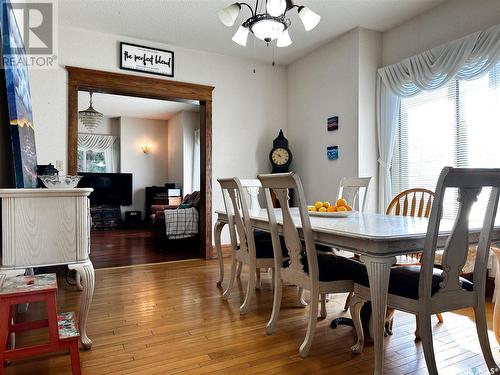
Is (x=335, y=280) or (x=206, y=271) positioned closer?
(x=335, y=280)

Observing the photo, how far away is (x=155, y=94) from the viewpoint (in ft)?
14.2

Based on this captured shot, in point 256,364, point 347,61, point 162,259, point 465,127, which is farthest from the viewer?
point 162,259

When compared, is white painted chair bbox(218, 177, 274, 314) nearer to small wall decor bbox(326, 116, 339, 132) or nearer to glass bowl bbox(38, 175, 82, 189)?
glass bowl bbox(38, 175, 82, 189)

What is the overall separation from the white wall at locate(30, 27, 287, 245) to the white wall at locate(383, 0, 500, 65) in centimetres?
179

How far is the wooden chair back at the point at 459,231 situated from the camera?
1456 millimetres

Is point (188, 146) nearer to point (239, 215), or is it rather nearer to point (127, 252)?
point (127, 252)

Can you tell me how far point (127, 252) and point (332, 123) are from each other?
3.54 meters

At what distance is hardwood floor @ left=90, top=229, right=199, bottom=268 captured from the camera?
4.49 m

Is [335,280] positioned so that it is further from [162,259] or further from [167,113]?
[167,113]

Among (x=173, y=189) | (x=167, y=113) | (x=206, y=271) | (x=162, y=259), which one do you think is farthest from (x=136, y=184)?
(x=206, y=271)

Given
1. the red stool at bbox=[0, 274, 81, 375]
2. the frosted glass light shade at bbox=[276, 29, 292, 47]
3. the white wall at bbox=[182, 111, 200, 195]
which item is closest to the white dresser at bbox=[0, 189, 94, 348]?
the red stool at bbox=[0, 274, 81, 375]

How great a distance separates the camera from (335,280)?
1.92m

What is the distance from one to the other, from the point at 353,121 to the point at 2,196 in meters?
3.56

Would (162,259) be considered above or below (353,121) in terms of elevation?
below
